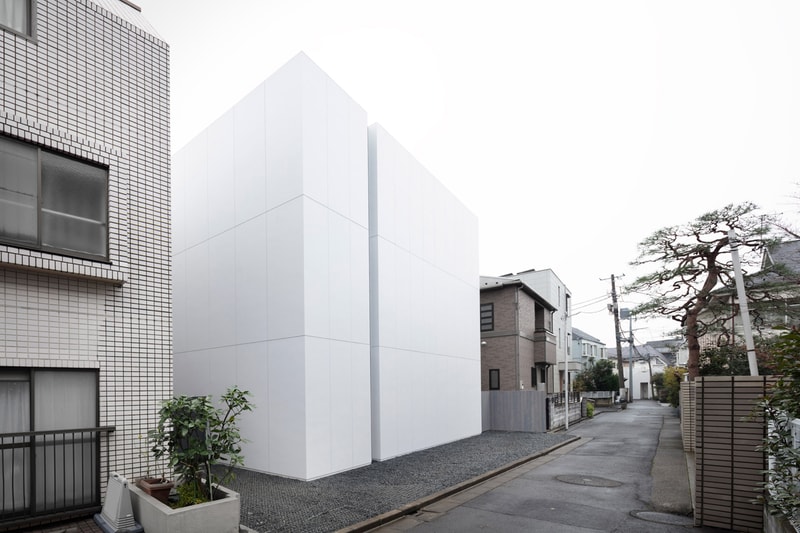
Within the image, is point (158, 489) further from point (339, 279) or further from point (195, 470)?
point (339, 279)

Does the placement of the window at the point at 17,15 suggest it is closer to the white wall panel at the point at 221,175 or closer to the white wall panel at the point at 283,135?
the white wall panel at the point at 283,135

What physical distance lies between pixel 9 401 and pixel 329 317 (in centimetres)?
575

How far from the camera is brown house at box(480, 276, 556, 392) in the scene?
2333 centimetres

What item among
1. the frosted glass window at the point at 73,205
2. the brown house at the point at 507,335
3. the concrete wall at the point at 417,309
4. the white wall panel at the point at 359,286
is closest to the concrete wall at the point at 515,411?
the concrete wall at the point at 417,309

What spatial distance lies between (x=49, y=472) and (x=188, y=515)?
2190mm

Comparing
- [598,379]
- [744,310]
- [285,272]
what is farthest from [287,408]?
[598,379]

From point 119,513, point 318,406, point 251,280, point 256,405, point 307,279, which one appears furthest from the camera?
point 251,280

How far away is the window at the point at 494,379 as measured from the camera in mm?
23772

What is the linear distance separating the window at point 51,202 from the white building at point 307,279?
390 centimetres

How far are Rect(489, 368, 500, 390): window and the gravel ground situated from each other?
382 inches

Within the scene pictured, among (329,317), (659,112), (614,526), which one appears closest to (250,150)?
(329,317)

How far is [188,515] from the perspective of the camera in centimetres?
557

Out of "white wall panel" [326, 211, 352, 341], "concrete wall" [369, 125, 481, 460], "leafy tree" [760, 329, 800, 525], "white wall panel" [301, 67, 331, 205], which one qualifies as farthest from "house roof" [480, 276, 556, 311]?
"leafy tree" [760, 329, 800, 525]

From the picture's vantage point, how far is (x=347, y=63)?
15.1m
